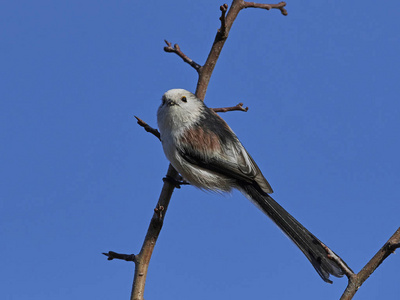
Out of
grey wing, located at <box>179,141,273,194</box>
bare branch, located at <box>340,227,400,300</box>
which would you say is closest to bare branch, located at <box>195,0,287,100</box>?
grey wing, located at <box>179,141,273,194</box>

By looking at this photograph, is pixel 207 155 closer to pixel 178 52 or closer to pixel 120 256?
pixel 178 52

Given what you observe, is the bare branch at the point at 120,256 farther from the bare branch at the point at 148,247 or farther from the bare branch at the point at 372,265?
the bare branch at the point at 372,265

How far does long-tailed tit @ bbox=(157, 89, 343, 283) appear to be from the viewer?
439cm

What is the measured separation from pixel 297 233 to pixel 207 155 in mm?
1016

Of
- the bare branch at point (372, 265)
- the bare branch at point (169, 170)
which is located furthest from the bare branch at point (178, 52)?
the bare branch at point (372, 265)

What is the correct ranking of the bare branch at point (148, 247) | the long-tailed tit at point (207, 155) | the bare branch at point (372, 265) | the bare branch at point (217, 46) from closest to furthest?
the bare branch at point (372, 265), the bare branch at point (148, 247), the bare branch at point (217, 46), the long-tailed tit at point (207, 155)

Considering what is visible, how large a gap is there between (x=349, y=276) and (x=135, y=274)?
135cm

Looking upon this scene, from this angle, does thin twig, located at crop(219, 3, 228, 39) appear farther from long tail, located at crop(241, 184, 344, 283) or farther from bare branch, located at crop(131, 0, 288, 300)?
long tail, located at crop(241, 184, 344, 283)

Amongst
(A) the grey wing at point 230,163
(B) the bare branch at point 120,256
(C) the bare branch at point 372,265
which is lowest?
(C) the bare branch at point 372,265

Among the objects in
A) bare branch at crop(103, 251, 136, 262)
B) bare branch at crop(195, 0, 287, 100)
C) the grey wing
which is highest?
bare branch at crop(195, 0, 287, 100)

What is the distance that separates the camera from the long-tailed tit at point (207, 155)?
4391 millimetres

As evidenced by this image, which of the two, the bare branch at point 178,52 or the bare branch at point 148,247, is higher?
the bare branch at point 178,52

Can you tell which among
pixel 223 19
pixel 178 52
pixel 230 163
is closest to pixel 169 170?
pixel 230 163

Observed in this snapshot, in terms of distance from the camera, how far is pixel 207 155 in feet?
14.7
